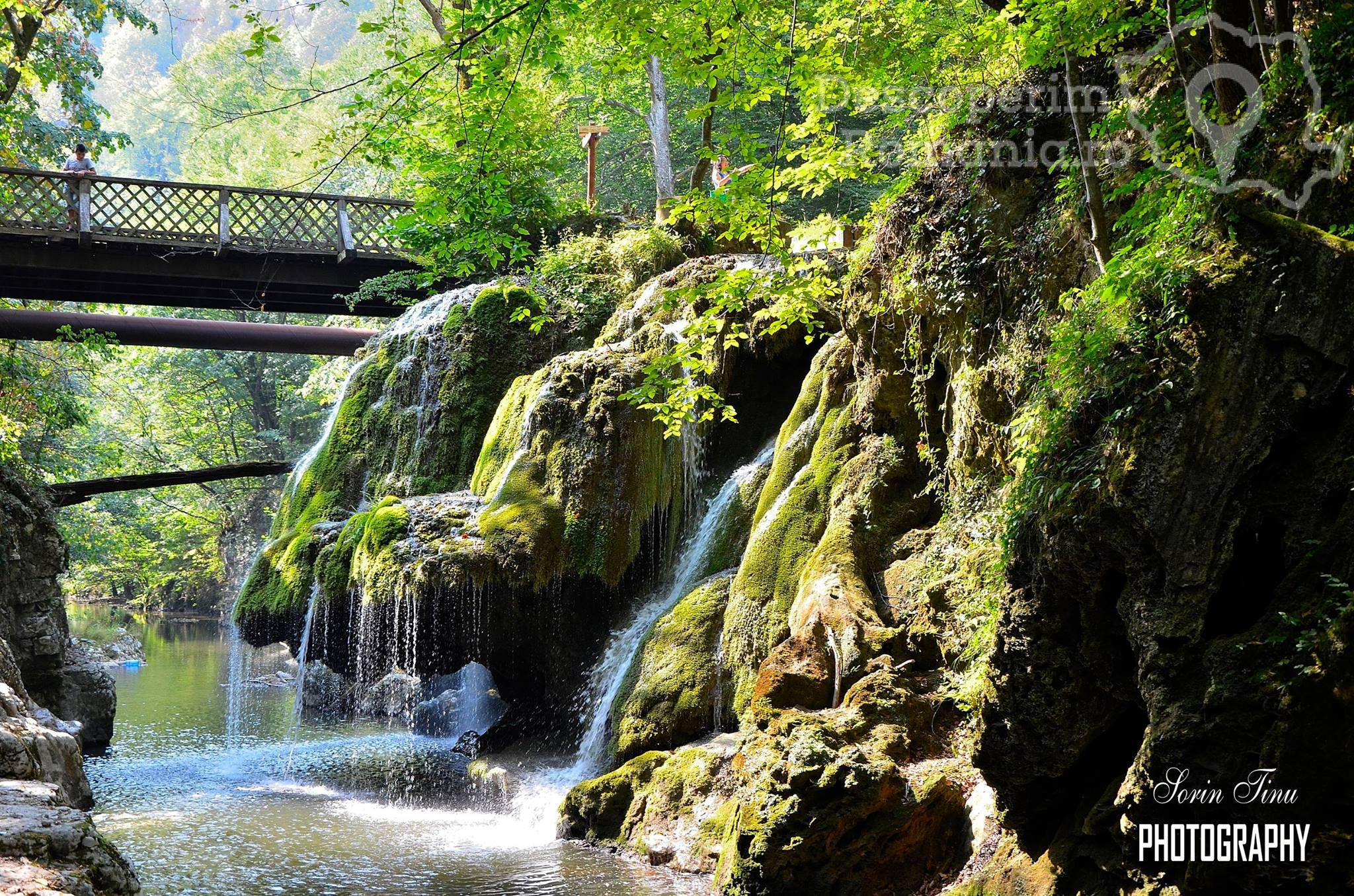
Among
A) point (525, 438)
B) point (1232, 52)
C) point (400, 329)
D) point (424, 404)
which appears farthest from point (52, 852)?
point (400, 329)

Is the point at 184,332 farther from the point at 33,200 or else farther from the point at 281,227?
the point at 33,200

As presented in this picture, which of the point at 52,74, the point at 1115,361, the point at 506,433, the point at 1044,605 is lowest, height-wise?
the point at 1044,605

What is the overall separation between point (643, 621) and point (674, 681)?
1.69 meters

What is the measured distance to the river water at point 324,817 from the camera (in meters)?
7.18

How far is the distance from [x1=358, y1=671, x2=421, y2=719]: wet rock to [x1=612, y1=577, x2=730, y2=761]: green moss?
26.5 feet

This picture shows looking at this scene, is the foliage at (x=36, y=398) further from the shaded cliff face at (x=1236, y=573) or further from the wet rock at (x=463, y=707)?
the shaded cliff face at (x=1236, y=573)

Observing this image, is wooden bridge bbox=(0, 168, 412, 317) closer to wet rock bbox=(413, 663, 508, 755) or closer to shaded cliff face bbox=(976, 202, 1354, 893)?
wet rock bbox=(413, 663, 508, 755)

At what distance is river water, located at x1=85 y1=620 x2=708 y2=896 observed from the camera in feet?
23.5

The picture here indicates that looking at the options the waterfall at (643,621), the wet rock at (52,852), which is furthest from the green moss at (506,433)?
the wet rock at (52,852)

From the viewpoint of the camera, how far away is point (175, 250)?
16.4 metres

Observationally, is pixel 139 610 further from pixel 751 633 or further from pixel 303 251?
pixel 751 633

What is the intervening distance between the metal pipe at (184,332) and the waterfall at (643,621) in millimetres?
8596

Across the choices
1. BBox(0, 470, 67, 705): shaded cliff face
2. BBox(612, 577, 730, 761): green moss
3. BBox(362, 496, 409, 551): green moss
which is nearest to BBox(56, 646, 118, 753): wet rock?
BBox(0, 470, 67, 705): shaded cliff face

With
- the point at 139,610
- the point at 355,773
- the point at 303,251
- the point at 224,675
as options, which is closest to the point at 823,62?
the point at 355,773
